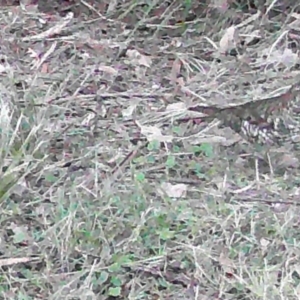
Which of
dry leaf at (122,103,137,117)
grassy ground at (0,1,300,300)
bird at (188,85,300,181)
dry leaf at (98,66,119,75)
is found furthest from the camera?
dry leaf at (98,66,119,75)

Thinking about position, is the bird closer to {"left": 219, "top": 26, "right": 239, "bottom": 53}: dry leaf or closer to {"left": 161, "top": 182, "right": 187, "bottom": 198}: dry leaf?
{"left": 161, "top": 182, "right": 187, "bottom": 198}: dry leaf

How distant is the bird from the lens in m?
3.11

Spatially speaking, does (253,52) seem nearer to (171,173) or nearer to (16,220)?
(171,173)

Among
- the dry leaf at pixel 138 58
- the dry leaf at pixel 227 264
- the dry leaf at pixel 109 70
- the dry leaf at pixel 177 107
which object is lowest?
the dry leaf at pixel 138 58

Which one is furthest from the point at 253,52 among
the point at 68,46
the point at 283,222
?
the point at 283,222

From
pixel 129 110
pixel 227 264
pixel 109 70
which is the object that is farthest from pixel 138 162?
pixel 109 70

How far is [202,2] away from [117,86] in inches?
28.6

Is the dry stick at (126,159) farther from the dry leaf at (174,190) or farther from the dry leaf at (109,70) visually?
the dry leaf at (109,70)

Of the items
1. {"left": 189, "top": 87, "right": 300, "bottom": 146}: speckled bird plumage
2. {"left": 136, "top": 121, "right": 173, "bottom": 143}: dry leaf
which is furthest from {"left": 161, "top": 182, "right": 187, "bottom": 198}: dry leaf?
{"left": 189, "top": 87, "right": 300, "bottom": 146}: speckled bird plumage

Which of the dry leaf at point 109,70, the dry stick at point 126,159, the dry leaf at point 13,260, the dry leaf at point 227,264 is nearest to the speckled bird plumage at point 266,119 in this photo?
the dry stick at point 126,159

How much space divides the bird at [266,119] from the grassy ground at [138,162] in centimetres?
6

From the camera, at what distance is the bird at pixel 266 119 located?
122 inches

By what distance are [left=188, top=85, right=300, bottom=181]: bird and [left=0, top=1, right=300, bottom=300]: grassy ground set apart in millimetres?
63

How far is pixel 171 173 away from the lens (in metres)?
2.96
